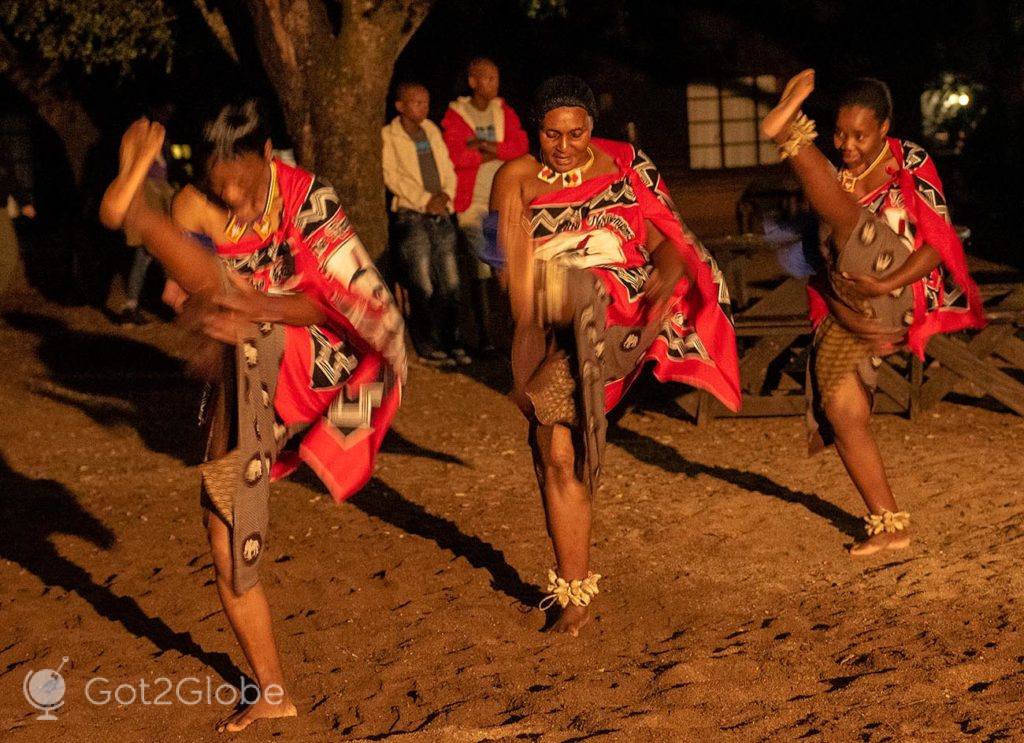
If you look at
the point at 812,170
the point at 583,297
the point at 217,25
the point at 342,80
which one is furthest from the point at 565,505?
the point at 217,25

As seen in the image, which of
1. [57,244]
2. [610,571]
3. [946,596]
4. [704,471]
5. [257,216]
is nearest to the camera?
[257,216]

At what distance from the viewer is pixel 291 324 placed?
426 centimetres

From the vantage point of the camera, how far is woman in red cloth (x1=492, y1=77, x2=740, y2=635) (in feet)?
15.9

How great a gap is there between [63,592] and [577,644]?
7.01 ft

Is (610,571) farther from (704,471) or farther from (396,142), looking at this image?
(396,142)

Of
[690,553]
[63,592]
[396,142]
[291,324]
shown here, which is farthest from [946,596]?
[396,142]

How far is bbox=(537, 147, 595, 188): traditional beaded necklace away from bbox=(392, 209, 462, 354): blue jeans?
534 centimetres

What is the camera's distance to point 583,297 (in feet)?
15.7

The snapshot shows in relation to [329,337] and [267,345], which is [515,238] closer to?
[329,337]

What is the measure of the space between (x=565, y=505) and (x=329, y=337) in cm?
106

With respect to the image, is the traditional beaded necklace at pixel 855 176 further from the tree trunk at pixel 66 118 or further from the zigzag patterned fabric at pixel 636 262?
the tree trunk at pixel 66 118

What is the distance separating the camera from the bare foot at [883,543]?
579cm

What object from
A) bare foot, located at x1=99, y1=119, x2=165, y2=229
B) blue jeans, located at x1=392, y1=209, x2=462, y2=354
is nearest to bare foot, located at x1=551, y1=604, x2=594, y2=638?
bare foot, located at x1=99, y1=119, x2=165, y2=229

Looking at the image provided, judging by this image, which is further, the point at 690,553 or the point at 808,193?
the point at 690,553
